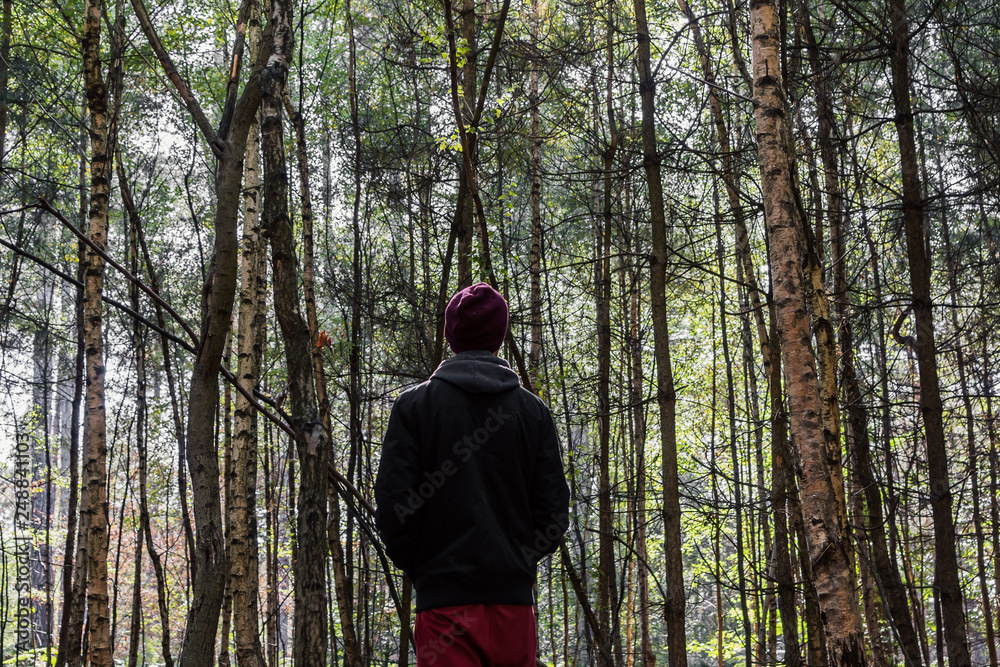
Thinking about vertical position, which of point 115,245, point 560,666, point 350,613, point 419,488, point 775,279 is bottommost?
point 560,666

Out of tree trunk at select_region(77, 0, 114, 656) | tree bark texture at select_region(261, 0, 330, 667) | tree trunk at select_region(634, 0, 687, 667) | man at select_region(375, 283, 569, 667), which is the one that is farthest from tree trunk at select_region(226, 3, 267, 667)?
man at select_region(375, 283, 569, 667)

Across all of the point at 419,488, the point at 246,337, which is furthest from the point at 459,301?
the point at 246,337

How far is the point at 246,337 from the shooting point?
247 inches

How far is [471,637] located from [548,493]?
0.50 meters

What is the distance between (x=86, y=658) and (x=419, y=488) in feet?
29.5

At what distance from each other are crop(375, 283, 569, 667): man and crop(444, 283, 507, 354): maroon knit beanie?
15mm

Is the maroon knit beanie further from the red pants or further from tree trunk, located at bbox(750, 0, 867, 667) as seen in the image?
tree trunk, located at bbox(750, 0, 867, 667)

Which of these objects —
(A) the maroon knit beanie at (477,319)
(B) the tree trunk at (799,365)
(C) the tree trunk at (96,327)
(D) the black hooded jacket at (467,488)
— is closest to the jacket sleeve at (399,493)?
(D) the black hooded jacket at (467,488)

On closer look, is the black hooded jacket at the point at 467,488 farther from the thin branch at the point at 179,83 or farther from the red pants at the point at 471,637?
the thin branch at the point at 179,83

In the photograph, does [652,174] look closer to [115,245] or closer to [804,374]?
[804,374]

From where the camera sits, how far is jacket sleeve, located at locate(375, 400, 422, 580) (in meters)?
2.12

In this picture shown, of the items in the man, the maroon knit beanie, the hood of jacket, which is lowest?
the man

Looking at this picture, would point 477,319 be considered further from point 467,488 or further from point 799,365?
point 799,365

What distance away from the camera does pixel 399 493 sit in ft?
6.98
